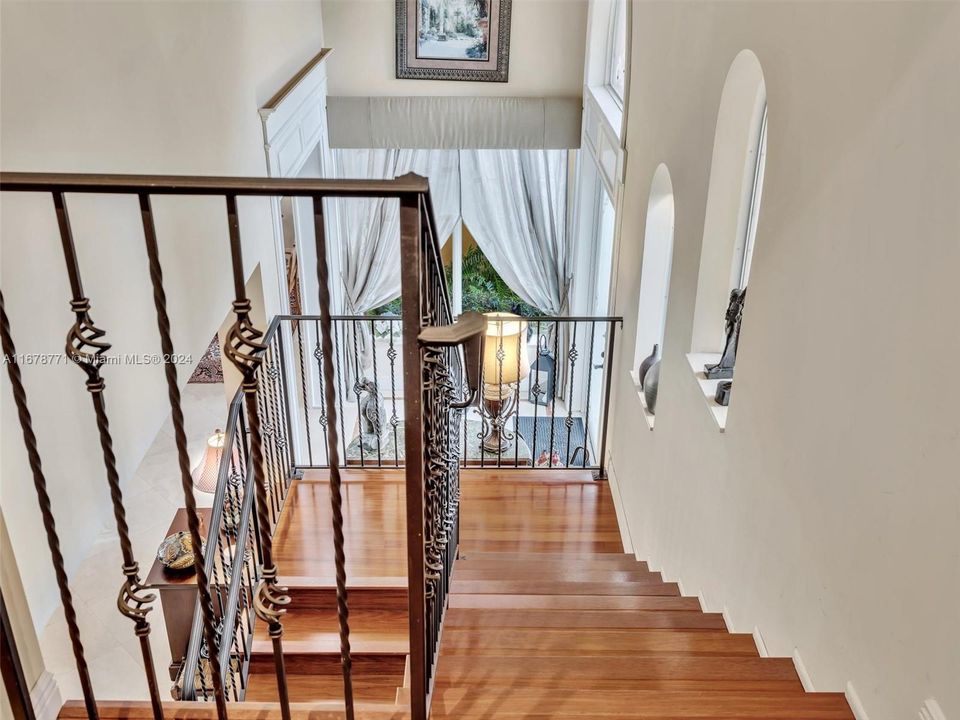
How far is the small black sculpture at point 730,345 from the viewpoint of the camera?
10.5ft

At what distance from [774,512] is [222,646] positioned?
1.97 m

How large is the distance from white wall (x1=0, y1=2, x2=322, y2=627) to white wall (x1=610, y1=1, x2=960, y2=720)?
89.1 inches

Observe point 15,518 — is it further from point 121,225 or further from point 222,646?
point 121,225

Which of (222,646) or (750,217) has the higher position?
(750,217)

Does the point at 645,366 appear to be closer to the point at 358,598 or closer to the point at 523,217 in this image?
the point at 358,598

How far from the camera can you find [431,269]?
171cm

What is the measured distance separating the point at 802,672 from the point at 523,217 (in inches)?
261

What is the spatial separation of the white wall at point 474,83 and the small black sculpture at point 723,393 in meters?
5.42

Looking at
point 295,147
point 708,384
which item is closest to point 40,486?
point 708,384

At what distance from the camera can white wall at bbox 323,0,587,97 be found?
7.49m

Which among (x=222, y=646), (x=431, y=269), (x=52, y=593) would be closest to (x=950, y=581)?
(x=431, y=269)

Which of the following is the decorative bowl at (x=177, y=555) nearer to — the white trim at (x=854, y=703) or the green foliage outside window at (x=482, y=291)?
the white trim at (x=854, y=703)

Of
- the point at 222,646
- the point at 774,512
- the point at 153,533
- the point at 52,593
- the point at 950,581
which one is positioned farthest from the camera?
the point at 153,533

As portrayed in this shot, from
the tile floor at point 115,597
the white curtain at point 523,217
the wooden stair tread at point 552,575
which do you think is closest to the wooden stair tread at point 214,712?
the wooden stair tread at point 552,575
